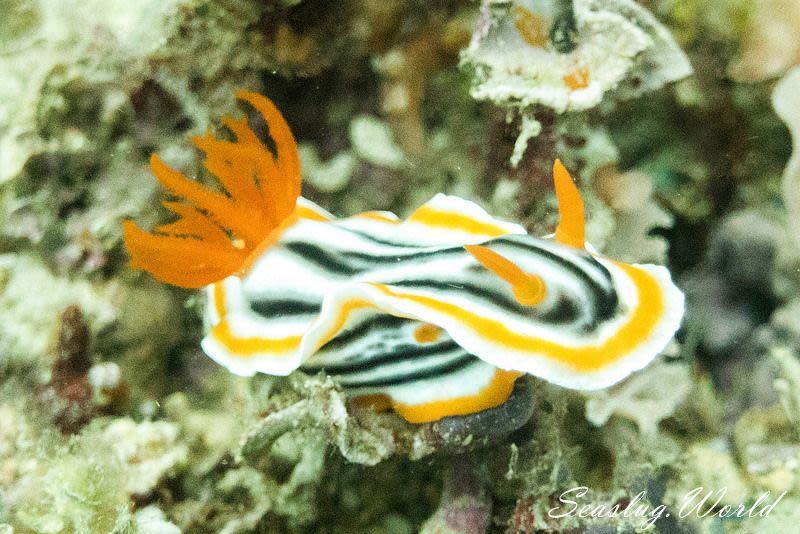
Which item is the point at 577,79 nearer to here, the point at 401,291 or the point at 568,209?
the point at 568,209

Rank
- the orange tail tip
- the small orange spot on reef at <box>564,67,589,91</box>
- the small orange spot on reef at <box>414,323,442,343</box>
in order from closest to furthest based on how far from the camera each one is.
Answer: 1. the orange tail tip
2. the small orange spot on reef at <box>414,323,442,343</box>
3. the small orange spot on reef at <box>564,67,589,91</box>

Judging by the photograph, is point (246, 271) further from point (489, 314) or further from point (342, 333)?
point (489, 314)

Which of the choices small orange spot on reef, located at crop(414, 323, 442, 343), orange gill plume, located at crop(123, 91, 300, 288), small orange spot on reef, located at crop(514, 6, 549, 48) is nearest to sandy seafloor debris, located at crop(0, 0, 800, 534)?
small orange spot on reef, located at crop(514, 6, 549, 48)

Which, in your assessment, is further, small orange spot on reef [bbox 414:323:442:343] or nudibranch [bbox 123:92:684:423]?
small orange spot on reef [bbox 414:323:442:343]

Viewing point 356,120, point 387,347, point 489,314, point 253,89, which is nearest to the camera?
point 489,314

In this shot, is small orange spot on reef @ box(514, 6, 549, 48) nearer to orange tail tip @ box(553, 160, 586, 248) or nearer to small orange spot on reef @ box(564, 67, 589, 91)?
small orange spot on reef @ box(564, 67, 589, 91)

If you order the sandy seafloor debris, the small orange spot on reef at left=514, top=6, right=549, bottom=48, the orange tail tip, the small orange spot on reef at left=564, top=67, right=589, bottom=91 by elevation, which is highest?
the small orange spot on reef at left=514, top=6, right=549, bottom=48

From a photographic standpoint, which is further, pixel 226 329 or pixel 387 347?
pixel 226 329

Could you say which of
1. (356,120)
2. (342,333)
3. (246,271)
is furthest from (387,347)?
(356,120)
